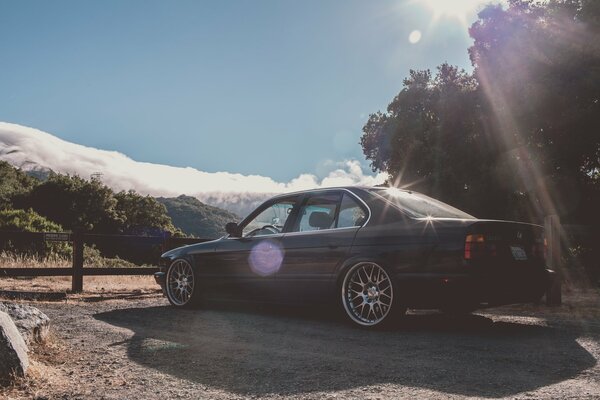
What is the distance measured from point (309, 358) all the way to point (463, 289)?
1.68 metres

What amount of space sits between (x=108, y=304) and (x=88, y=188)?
149 feet

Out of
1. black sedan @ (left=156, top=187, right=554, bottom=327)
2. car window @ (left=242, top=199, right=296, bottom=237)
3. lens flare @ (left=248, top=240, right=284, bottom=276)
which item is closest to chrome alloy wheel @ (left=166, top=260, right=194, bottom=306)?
black sedan @ (left=156, top=187, right=554, bottom=327)

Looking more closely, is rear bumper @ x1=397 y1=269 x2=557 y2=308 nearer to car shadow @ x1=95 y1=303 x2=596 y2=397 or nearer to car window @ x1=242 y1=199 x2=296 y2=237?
car shadow @ x1=95 y1=303 x2=596 y2=397

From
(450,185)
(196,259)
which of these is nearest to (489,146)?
(450,185)

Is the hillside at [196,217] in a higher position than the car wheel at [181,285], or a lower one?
higher

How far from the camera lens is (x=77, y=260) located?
9156 millimetres

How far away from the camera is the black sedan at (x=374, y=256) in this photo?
16.5 feet

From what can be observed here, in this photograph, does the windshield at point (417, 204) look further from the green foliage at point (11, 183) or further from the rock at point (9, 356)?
the green foliage at point (11, 183)

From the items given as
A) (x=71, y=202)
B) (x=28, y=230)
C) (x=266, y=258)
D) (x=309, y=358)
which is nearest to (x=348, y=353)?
(x=309, y=358)

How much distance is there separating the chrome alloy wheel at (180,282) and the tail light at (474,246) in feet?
12.3

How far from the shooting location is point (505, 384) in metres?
3.33

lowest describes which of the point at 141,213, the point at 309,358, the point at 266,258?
the point at 309,358

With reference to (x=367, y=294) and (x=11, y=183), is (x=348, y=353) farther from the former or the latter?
(x=11, y=183)

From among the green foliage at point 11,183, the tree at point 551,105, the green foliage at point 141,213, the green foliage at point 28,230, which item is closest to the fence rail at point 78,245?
the green foliage at point 28,230
